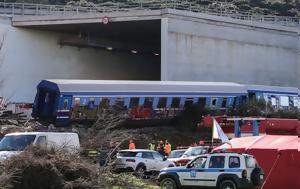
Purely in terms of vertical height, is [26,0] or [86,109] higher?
[26,0]

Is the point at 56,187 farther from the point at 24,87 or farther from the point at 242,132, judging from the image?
the point at 24,87

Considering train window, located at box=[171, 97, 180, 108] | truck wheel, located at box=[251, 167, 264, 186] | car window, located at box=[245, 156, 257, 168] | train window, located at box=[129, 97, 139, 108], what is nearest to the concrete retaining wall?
train window, located at box=[171, 97, 180, 108]

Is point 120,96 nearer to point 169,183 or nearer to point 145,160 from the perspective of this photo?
point 145,160

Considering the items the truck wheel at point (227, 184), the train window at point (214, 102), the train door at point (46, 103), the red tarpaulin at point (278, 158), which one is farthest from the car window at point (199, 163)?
the train window at point (214, 102)

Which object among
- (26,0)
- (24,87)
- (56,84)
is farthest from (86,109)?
(26,0)

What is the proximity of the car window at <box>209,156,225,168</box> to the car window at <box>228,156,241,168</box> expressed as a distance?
1.07 ft

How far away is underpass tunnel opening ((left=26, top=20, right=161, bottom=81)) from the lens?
54.4 m

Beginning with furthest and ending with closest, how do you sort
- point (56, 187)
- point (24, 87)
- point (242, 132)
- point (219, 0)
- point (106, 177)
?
point (219, 0)
point (24, 87)
point (242, 132)
point (106, 177)
point (56, 187)

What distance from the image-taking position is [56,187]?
35.5 feet

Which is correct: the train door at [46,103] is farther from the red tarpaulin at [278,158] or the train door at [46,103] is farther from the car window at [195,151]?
the red tarpaulin at [278,158]

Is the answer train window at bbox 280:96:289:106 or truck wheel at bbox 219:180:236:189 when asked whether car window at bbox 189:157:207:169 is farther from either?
train window at bbox 280:96:289:106

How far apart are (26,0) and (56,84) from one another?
64979mm

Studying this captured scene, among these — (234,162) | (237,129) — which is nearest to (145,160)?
(237,129)

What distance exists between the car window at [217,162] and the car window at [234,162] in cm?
33
